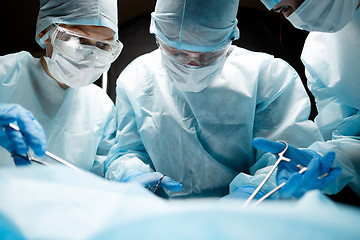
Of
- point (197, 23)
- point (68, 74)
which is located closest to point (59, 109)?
point (68, 74)

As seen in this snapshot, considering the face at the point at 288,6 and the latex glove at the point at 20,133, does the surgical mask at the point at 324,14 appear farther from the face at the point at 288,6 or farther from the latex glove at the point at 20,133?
the latex glove at the point at 20,133

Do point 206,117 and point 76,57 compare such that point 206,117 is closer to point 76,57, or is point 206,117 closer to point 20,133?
point 76,57

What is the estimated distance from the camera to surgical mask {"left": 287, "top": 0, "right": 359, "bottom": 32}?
1163 millimetres

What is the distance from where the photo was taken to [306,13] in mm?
1184

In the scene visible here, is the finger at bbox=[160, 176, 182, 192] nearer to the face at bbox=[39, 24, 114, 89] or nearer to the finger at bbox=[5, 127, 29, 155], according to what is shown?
the finger at bbox=[5, 127, 29, 155]

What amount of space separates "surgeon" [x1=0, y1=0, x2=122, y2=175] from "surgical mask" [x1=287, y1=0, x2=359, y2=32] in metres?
0.80

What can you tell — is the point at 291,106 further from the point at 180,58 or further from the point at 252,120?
the point at 180,58

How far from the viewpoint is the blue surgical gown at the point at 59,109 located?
1370 millimetres

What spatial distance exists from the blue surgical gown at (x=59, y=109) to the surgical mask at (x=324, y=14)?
39.5 inches

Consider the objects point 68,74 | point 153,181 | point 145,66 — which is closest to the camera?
point 153,181

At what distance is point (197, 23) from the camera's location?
1.21 metres

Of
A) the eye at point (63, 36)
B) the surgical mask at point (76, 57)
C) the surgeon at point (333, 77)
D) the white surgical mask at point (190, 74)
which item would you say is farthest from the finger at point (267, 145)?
the eye at point (63, 36)

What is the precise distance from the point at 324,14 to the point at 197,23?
489 mm

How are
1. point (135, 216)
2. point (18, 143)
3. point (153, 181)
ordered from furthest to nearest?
point (153, 181), point (18, 143), point (135, 216)
